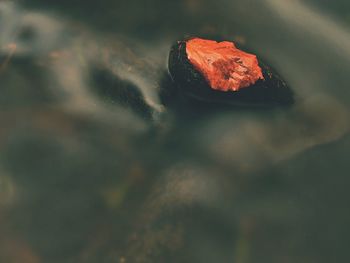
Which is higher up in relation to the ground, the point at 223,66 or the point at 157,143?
the point at 223,66

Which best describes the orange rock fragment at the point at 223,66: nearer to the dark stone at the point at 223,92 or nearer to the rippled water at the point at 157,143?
the dark stone at the point at 223,92

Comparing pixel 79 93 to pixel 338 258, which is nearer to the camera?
pixel 338 258

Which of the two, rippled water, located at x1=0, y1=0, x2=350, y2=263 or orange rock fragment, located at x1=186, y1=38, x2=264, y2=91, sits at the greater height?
orange rock fragment, located at x1=186, y1=38, x2=264, y2=91

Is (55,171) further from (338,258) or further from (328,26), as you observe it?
(328,26)

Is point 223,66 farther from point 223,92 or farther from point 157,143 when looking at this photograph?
point 157,143

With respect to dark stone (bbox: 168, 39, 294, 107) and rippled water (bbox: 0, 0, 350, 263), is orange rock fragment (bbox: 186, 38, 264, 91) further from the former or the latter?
rippled water (bbox: 0, 0, 350, 263)

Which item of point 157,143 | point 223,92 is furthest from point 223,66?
point 157,143

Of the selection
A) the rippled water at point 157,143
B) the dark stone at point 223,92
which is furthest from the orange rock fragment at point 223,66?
the rippled water at point 157,143

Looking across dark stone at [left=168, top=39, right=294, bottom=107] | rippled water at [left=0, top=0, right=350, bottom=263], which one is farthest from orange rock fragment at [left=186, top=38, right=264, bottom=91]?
rippled water at [left=0, top=0, right=350, bottom=263]

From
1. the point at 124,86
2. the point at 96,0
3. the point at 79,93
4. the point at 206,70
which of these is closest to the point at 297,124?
the point at 206,70
